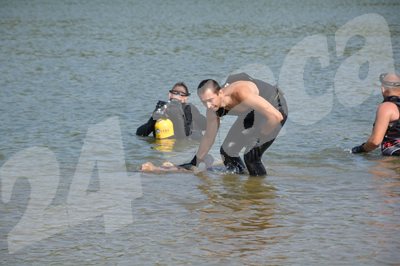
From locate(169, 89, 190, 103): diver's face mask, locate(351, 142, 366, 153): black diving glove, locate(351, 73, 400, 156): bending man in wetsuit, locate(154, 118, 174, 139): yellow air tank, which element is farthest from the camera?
locate(154, 118, 174, 139): yellow air tank

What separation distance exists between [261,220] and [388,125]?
3655 mm

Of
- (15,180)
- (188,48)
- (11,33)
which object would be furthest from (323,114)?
(11,33)

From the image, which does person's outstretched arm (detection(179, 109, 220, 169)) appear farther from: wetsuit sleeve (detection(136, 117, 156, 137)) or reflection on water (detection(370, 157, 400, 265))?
wetsuit sleeve (detection(136, 117, 156, 137))

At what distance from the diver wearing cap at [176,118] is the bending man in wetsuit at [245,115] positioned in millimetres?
2428

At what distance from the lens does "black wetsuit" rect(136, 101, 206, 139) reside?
14016 millimetres

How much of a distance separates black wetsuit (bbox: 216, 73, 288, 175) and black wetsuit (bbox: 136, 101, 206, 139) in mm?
2773

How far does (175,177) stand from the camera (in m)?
11.4

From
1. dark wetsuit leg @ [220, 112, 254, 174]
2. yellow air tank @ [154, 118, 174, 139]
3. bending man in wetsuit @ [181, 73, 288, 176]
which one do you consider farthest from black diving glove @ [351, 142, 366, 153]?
yellow air tank @ [154, 118, 174, 139]

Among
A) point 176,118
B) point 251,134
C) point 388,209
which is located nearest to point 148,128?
point 176,118

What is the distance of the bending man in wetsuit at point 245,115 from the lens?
397 inches

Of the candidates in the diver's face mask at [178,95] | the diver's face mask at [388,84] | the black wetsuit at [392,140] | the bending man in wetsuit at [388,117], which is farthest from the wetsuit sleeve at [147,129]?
the diver's face mask at [388,84]

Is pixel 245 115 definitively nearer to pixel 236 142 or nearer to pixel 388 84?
pixel 236 142

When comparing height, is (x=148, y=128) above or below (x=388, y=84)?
below

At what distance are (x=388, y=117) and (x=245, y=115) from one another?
7.31 ft
